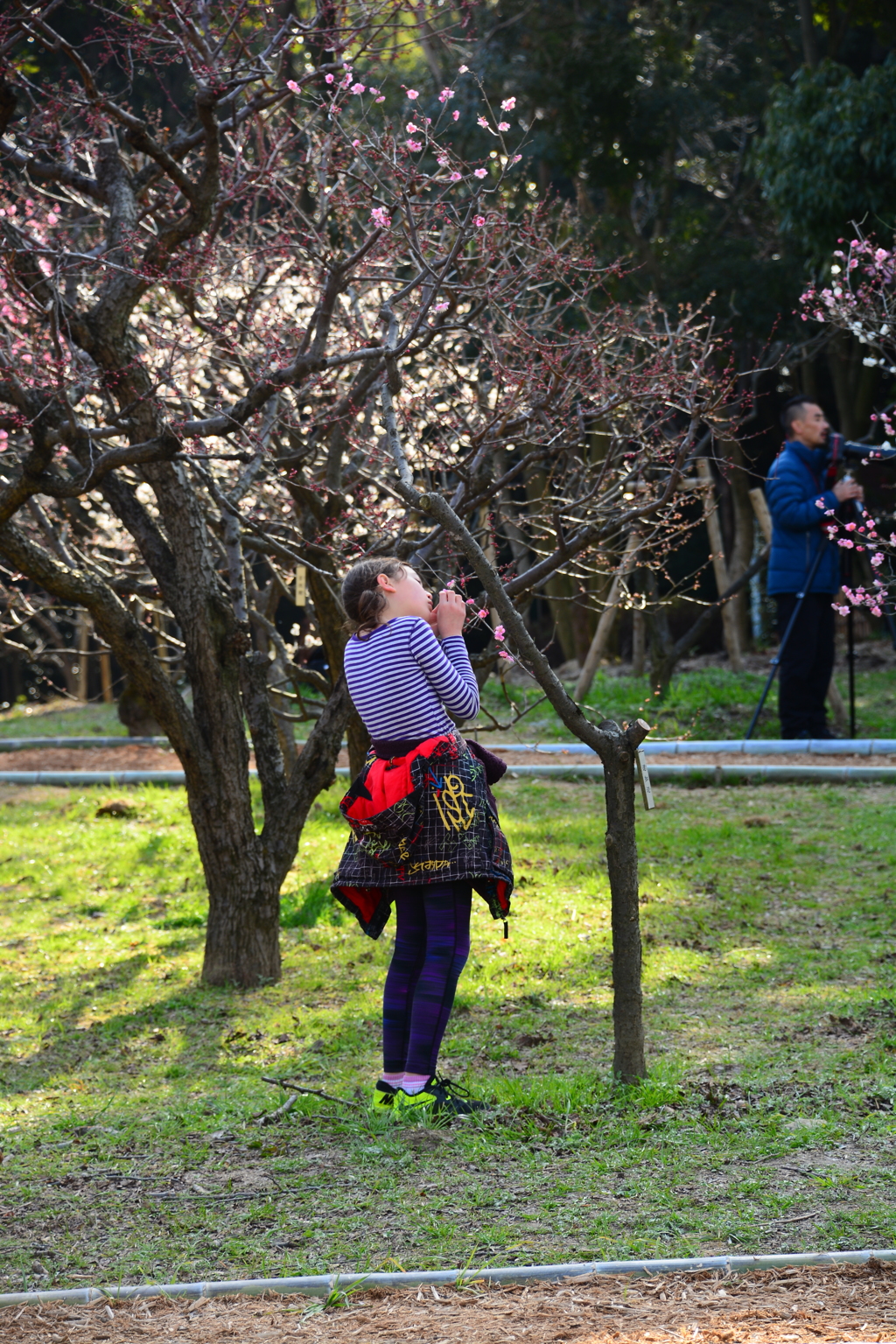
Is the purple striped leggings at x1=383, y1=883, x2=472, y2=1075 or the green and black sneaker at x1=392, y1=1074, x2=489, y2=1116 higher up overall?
the purple striped leggings at x1=383, y1=883, x2=472, y2=1075

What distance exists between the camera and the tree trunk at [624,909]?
146 inches

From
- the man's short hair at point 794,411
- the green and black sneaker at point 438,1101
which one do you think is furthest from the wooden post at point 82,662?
the green and black sneaker at point 438,1101

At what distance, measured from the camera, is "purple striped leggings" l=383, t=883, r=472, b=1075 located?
3688mm

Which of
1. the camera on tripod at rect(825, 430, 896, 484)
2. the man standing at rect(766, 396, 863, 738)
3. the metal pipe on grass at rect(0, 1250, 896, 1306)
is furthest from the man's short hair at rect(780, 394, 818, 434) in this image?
the metal pipe on grass at rect(0, 1250, 896, 1306)

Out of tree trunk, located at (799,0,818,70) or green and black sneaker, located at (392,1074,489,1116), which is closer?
green and black sneaker, located at (392,1074,489,1116)

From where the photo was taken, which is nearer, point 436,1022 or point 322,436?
point 436,1022

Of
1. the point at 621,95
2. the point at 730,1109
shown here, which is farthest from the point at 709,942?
the point at 621,95

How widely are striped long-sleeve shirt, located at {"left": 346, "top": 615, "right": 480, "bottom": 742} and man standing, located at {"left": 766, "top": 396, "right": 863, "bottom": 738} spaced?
5413 mm

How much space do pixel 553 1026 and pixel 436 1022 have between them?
115cm

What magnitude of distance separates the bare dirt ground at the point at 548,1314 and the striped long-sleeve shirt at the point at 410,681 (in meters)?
1.50

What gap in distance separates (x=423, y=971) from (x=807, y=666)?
6.03 metres

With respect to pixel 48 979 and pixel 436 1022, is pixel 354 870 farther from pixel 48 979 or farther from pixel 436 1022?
pixel 48 979

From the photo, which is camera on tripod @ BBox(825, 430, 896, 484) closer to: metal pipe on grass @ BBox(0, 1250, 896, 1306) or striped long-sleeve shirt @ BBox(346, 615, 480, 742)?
striped long-sleeve shirt @ BBox(346, 615, 480, 742)

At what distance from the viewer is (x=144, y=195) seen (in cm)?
573
